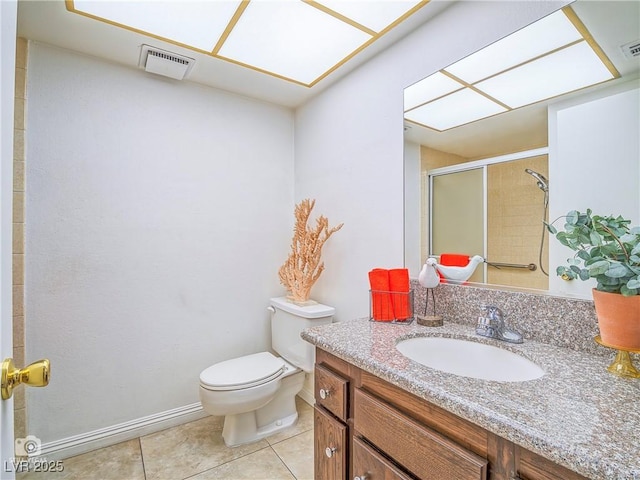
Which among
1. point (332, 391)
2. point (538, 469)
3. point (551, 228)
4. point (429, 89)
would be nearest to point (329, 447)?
point (332, 391)

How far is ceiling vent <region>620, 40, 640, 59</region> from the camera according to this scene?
36.3 inches

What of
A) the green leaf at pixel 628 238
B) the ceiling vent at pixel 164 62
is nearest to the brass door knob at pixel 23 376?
the green leaf at pixel 628 238

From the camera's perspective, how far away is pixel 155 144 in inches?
76.3

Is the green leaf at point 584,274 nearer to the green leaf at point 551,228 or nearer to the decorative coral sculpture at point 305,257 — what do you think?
the green leaf at point 551,228

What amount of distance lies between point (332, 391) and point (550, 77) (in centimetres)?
133

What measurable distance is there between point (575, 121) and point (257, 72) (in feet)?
5.32

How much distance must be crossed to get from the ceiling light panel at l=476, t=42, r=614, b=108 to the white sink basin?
0.90m

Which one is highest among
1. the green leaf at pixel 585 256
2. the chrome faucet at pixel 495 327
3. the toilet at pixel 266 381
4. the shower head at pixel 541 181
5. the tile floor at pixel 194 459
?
the shower head at pixel 541 181

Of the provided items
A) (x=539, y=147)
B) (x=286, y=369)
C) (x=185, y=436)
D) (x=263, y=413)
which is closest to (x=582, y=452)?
(x=539, y=147)

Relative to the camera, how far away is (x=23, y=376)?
54cm

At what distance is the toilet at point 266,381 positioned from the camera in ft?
5.46

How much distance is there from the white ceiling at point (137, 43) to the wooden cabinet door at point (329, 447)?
168cm

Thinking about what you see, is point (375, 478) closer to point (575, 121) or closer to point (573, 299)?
point (573, 299)

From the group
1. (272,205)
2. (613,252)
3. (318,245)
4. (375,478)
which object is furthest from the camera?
(272,205)
